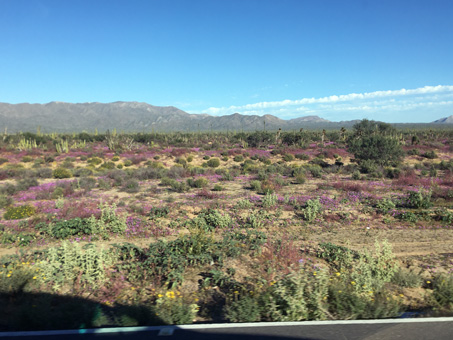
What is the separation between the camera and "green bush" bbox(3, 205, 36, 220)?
10898mm

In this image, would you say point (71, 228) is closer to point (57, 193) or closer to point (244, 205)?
point (57, 193)

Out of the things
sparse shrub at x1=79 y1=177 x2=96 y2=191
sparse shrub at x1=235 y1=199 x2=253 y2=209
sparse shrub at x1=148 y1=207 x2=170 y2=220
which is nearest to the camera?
sparse shrub at x1=148 y1=207 x2=170 y2=220

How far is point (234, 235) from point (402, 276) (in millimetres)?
4664

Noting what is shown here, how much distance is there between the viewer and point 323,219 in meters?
10.7

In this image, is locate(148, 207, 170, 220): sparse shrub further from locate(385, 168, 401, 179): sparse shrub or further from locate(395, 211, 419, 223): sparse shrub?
locate(385, 168, 401, 179): sparse shrub

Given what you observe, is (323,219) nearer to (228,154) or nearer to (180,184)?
(180,184)

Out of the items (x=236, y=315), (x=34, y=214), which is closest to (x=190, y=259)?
(x=236, y=315)

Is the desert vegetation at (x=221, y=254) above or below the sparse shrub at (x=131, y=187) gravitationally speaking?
below

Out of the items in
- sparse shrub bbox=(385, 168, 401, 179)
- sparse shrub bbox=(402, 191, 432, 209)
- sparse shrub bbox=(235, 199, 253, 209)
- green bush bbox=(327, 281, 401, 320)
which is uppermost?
sparse shrub bbox=(385, 168, 401, 179)

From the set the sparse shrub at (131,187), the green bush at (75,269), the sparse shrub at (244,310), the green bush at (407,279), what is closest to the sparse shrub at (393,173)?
the green bush at (407,279)

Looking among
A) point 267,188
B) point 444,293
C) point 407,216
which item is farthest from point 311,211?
point 444,293

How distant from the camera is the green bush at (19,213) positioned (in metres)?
10.9

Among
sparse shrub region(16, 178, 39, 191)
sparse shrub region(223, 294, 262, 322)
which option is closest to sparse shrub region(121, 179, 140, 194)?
sparse shrub region(16, 178, 39, 191)

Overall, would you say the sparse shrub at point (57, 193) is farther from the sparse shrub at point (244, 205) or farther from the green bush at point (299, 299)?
the green bush at point (299, 299)
